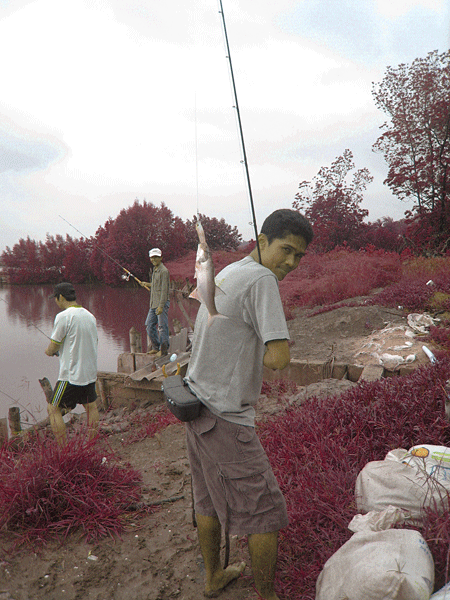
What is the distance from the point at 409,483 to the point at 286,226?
156cm

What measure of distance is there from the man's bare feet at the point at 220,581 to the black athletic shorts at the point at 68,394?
268cm

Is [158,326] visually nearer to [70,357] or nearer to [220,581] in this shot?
[70,357]

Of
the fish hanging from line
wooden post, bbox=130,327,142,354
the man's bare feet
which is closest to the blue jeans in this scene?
wooden post, bbox=130,327,142,354

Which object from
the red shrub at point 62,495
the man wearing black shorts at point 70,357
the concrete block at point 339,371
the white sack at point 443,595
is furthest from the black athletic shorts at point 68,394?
the white sack at point 443,595

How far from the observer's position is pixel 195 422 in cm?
192

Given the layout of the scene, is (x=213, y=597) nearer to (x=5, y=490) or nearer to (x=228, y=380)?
(x=228, y=380)

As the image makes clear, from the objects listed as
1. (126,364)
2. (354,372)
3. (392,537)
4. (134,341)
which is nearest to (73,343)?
(392,537)

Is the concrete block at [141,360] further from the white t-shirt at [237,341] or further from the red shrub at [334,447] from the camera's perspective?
the white t-shirt at [237,341]

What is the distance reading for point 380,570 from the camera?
63.9 inches

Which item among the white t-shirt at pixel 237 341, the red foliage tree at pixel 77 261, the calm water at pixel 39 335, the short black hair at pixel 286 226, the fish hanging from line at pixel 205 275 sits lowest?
Result: the calm water at pixel 39 335

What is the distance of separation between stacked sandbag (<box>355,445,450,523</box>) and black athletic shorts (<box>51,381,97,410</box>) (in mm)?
3113

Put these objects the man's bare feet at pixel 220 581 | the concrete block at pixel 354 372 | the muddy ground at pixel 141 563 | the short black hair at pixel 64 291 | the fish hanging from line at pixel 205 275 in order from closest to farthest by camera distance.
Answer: the fish hanging from line at pixel 205 275 → the man's bare feet at pixel 220 581 → the muddy ground at pixel 141 563 → the short black hair at pixel 64 291 → the concrete block at pixel 354 372

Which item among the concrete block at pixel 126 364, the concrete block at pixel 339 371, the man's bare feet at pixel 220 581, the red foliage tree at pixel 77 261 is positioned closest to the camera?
the man's bare feet at pixel 220 581

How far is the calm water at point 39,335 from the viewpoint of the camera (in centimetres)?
1090
